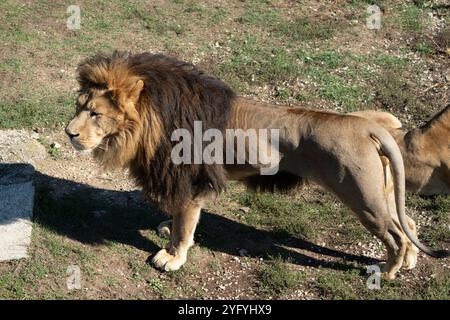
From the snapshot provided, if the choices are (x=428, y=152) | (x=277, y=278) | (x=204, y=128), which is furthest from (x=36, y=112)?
(x=428, y=152)

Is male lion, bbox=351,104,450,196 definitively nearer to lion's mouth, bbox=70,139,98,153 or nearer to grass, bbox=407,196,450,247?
grass, bbox=407,196,450,247

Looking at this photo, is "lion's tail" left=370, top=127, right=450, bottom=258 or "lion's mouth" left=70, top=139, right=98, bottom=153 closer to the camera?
"lion's tail" left=370, top=127, right=450, bottom=258

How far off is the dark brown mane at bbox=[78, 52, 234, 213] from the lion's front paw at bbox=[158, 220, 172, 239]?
592 mm

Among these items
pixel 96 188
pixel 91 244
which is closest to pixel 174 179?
pixel 91 244

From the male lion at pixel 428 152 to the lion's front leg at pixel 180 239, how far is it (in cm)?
137

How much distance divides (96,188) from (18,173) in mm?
652

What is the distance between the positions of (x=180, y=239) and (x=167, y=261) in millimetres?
198

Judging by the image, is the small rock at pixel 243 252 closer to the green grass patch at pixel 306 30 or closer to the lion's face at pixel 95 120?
the lion's face at pixel 95 120

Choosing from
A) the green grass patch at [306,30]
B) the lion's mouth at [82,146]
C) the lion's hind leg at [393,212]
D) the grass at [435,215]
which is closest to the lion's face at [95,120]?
the lion's mouth at [82,146]

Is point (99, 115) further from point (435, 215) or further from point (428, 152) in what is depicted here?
point (435, 215)

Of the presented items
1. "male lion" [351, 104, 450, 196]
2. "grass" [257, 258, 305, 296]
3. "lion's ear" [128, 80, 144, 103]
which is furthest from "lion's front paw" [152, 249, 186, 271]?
"male lion" [351, 104, 450, 196]

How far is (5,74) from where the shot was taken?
727cm

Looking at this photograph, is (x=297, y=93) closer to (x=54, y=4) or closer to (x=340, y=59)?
(x=340, y=59)

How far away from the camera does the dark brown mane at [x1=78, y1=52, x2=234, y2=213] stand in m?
4.62
